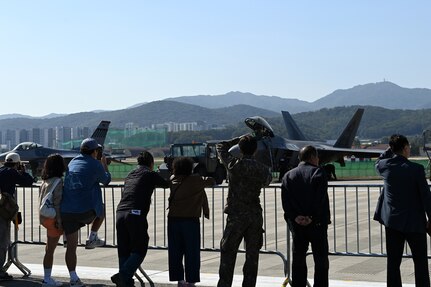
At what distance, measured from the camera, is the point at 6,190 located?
30.8 ft

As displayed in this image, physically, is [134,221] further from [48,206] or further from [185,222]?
[48,206]

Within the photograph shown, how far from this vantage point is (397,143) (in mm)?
7336

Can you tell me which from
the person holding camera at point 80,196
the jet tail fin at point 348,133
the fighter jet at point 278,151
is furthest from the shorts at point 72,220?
the jet tail fin at point 348,133

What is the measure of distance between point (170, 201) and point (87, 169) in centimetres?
114

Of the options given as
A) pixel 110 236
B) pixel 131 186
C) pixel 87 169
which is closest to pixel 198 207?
pixel 131 186

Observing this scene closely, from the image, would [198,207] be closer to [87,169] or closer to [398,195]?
[87,169]

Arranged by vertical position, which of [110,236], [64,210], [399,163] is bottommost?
[110,236]

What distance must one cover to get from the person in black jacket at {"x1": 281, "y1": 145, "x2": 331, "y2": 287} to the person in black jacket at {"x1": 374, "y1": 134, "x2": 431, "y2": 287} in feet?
2.12

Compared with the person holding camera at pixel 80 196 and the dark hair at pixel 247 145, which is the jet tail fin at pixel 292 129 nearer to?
the person holding camera at pixel 80 196

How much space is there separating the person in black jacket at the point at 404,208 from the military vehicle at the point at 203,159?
91.2ft

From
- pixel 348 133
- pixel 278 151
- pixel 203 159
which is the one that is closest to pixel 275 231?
pixel 203 159

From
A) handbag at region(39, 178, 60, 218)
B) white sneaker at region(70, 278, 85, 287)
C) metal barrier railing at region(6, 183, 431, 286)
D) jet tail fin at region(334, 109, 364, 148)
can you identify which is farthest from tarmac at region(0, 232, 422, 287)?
jet tail fin at region(334, 109, 364, 148)

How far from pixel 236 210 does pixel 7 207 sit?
3366 millimetres

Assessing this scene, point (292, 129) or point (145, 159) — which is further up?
point (292, 129)
